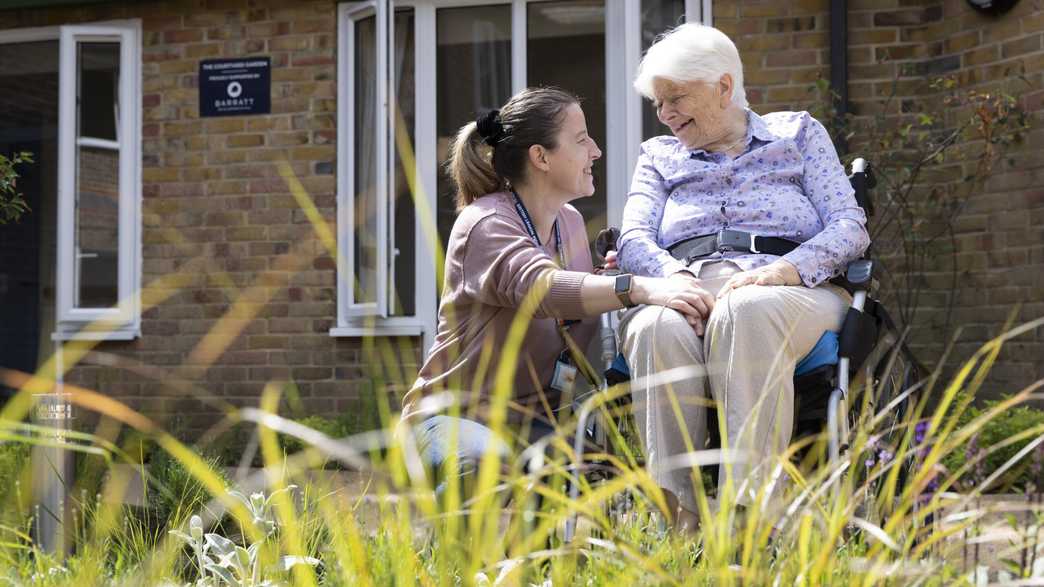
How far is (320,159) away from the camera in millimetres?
6438

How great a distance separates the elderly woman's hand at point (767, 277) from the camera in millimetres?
2750

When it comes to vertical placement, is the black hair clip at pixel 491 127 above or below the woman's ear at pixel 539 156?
above

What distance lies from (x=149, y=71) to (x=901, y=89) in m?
3.88

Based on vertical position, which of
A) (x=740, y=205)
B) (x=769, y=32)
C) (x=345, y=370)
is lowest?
(x=345, y=370)

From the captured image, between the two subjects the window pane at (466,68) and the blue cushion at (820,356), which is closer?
the blue cushion at (820,356)

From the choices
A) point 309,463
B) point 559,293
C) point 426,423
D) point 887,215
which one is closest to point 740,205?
point 559,293

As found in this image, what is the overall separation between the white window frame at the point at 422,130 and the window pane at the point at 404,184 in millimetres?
36

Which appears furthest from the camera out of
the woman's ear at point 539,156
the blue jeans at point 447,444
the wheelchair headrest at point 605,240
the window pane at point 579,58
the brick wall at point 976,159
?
the window pane at point 579,58

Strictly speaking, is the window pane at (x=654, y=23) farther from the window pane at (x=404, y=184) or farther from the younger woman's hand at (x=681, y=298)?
the younger woman's hand at (x=681, y=298)

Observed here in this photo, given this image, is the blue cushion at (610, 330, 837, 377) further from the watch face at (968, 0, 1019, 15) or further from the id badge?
the watch face at (968, 0, 1019, 15)

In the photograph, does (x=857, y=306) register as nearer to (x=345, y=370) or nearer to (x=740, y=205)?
(x=740, y=205)

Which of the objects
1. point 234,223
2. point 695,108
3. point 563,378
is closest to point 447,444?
point 563,378

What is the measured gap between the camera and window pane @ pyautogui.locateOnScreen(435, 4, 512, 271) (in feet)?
20.4

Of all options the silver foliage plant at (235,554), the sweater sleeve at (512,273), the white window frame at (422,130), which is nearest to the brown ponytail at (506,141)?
the sweater sleeve at (512,273)
